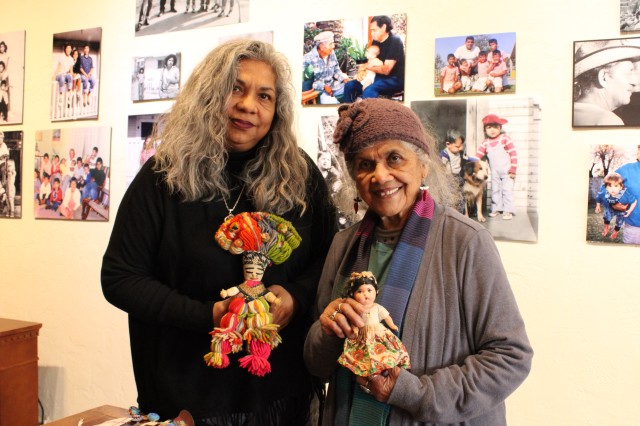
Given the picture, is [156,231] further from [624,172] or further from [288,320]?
[624,172]

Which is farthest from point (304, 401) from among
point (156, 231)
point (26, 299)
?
point (26, 299)

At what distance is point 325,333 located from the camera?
115 cm

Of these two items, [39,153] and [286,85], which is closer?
[286,85]

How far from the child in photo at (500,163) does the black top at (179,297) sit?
0.84 metres

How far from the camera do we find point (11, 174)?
2.82 metres

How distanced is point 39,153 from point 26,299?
2.66ft

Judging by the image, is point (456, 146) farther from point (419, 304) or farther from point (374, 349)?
point (374, 349)

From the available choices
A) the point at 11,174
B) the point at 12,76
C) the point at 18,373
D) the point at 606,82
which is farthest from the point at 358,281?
the point at 12,76

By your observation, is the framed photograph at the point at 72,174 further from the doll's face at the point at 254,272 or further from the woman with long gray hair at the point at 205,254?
the doll's face at the point at 254,272

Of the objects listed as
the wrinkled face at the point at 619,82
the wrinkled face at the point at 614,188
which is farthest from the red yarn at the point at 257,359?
the wrinkled face at the point at 619,82

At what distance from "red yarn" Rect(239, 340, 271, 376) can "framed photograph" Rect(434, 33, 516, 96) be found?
3.90 ft

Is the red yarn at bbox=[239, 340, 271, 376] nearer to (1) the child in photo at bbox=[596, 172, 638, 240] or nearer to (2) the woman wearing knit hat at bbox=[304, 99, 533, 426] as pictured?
(2) the woman wearing knit hat at bbox=[304, 99, 533, 426]

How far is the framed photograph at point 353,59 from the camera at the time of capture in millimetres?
1982

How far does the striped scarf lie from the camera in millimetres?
1083
